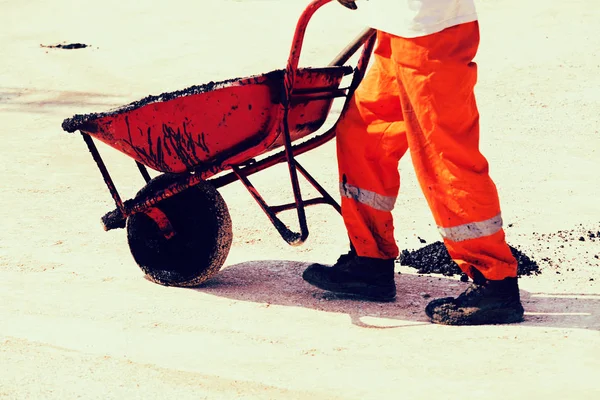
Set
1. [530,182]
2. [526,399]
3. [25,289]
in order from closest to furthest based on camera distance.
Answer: [526,399], [25,289], [530,182]

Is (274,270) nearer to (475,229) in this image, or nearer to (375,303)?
(375,303)

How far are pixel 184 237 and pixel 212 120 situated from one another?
686 mm

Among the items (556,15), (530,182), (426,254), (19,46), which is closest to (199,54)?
(19,46)

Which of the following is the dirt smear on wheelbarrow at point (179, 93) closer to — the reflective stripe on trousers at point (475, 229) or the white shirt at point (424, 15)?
the white shirt at point (424, 15)

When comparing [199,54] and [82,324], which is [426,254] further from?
[199,54]

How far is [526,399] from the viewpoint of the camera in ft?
11.0

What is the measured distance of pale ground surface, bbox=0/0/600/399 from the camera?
12.0ft

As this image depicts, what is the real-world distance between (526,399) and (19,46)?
8.36 meters

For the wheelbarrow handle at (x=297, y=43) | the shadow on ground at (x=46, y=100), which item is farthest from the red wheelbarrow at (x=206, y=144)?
the shadow on ground at (x=46, y=100)

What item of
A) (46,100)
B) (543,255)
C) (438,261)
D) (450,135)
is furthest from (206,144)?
(46,100)

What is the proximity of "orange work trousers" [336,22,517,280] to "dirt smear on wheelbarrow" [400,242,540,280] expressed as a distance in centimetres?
80

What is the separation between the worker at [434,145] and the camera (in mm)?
3904

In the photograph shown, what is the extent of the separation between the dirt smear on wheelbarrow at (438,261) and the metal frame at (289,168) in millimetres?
693

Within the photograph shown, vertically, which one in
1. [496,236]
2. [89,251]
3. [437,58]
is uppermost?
[437,58]
